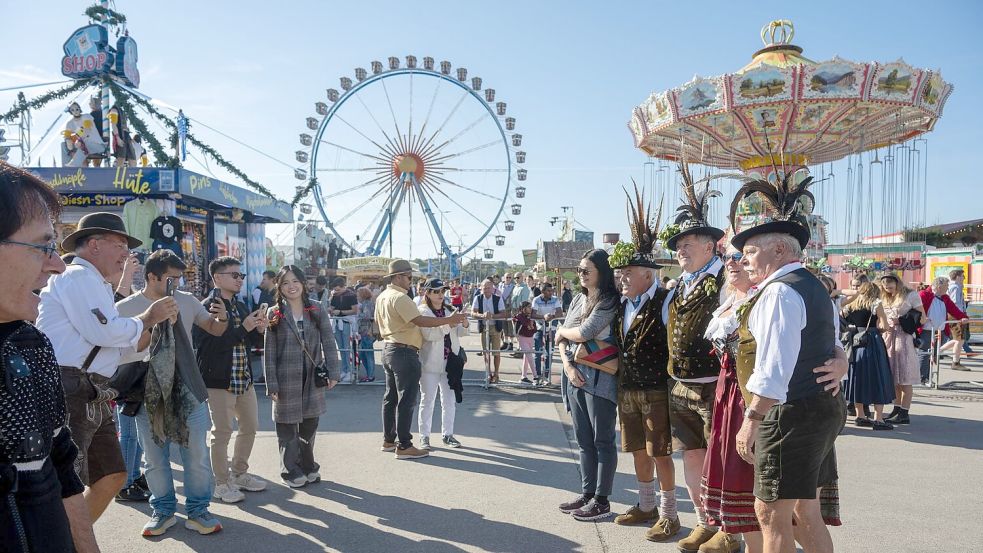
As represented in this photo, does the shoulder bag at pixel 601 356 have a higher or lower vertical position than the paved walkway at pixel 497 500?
higher

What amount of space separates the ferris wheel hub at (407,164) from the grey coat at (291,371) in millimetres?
20860

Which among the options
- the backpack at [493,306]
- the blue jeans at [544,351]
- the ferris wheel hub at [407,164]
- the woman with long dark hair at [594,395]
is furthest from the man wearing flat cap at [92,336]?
the ferris wheel hub at [407,164]

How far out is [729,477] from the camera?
2.90 m

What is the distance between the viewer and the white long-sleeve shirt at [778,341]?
2.51 metres

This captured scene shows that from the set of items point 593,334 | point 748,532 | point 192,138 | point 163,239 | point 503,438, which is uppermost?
point 192,138

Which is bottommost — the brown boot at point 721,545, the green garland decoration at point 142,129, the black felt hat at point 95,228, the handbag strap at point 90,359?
the brown boot at point 721,545

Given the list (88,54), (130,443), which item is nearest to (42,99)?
(88,54)

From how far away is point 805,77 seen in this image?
13.0 metres

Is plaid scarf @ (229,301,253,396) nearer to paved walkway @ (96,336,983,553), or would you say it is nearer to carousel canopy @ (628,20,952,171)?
paved walkway @ (96,336,983,553)

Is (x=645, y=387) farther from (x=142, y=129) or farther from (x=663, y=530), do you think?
(x=142, y=129)

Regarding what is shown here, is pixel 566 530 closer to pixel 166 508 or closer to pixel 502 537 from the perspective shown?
pixel 502 537

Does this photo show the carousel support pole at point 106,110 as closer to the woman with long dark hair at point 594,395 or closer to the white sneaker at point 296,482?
the white sneaker at point 296,482

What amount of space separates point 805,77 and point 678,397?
478 inches

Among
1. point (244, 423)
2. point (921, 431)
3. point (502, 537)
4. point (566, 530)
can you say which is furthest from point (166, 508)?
point (921, 431)
